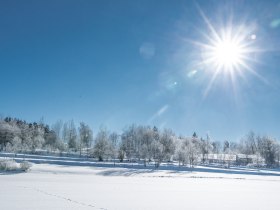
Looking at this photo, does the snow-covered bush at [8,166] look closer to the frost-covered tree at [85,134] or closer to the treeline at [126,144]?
the treeline at [126,144]

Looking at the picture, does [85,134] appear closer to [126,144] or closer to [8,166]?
[126,144]

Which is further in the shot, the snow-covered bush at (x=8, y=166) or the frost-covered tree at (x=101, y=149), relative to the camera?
the frost-covered tree at (x=101, y=149)

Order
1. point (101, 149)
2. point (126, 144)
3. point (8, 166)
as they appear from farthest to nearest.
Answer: point (126, 144)
point (101, 149)
point (8, 166)

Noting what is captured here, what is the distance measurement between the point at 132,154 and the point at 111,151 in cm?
2541

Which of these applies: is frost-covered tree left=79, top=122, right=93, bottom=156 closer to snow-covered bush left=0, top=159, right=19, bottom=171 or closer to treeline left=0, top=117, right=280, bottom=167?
treeline left=0, top=117, right=280, bottom=167

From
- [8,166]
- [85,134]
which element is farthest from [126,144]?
[8,166]

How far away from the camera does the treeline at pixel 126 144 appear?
92938 mm

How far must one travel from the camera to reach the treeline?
3659 inches

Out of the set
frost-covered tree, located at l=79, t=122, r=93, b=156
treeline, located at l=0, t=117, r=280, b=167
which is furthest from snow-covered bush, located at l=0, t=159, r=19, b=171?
frost-covered tree, located at l=79, t=122, r=93, b=156

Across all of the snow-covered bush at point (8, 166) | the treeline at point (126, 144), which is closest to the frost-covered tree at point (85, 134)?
the treeline at point (126, 144)

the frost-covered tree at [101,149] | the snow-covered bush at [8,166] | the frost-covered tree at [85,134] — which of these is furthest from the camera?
the frost-covered tree at [85,134]

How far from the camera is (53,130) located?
15050 cm

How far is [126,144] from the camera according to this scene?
11875cm

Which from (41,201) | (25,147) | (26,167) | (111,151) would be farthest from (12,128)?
(41,201)
